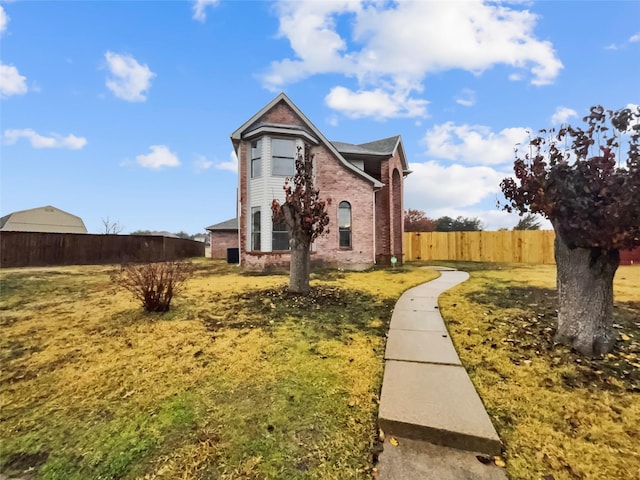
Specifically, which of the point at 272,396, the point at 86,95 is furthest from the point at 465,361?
the point at 86,95

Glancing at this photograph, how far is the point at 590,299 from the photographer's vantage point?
13.4ft

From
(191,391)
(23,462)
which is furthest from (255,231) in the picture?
(23,462)

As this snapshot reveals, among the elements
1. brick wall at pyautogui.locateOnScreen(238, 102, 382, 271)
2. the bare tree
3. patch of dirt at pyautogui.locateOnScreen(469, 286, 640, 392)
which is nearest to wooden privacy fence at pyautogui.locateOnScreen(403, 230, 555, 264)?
brick wall at pyautogui.locateOnScreen(238, 102, 382, 271)

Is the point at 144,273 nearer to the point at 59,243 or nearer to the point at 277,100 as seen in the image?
the point at 277,100

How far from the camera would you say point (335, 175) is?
583 inches

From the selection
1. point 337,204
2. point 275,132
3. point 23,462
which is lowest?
point 23,462

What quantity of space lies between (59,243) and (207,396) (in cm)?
1862

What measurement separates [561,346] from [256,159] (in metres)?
12.6

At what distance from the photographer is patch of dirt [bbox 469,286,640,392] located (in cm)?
342

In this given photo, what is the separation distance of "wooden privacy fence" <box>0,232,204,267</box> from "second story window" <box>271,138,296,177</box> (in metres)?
6.22

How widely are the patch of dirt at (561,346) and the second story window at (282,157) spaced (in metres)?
9.45

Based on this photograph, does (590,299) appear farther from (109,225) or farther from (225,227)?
(109,225)

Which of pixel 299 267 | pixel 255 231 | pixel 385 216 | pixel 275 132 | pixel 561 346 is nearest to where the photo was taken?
pixel 561 346

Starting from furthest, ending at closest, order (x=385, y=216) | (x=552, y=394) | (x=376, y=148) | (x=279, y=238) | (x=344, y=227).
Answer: (x=376, y=148)
(x=385, y=216)
(x=344, y=227)
(x=279, y=238)
(x=552, y=394)
